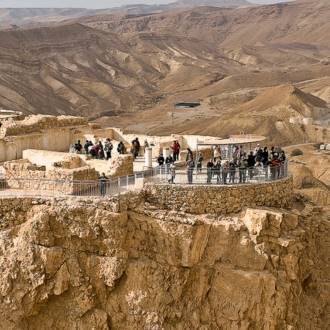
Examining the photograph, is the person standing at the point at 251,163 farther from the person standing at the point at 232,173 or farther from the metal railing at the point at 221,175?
the person standing at the point at 232,173

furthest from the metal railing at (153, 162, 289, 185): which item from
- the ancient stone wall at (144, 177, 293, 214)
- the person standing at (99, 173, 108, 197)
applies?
the person standing at (99, 173, 108, 197)

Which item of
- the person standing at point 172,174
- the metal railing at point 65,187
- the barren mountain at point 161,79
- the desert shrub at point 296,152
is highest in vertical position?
the barren mountain at point 161,79

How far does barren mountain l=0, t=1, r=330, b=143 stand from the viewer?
2874 inches

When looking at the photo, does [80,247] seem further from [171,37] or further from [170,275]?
[171,37]

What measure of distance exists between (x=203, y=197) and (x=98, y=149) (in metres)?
5.52

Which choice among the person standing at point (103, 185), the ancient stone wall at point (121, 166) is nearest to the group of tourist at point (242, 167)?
the ancient stone wall at point (121, 166)

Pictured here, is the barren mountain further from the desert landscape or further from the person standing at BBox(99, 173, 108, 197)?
the person standing at BBox(99, 173, 108, 197)

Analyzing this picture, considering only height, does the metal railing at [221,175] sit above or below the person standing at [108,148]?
below

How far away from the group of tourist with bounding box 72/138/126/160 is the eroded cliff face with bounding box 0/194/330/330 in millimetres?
5056

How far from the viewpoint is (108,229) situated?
14.2 meters

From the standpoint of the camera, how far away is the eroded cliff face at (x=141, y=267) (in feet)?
46.3

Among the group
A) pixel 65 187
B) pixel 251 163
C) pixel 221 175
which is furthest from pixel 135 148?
pixel 65 187

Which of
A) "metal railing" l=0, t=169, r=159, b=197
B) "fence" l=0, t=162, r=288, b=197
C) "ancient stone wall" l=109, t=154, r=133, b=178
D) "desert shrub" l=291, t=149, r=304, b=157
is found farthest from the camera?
"desert shrub" l=291, t=149, r=304, b=157

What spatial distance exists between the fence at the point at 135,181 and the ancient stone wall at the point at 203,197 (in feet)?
1.05
